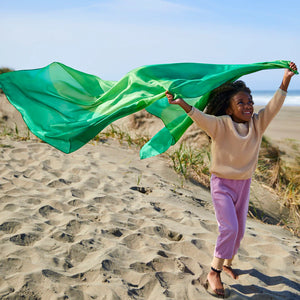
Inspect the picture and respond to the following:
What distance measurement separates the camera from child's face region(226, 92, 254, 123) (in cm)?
321

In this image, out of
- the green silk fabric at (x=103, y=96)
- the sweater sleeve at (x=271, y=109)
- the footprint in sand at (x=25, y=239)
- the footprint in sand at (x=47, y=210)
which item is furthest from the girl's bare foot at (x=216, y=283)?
the footprint in sand at (x=47, y=210)

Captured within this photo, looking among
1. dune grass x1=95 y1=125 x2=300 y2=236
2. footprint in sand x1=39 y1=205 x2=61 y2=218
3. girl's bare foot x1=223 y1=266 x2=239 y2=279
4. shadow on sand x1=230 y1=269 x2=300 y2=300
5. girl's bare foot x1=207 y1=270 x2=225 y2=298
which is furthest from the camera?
dune grass x1=95 y1=125 x2=300 y2=236

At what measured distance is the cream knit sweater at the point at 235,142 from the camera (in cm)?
318

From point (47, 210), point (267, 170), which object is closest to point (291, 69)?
point (47, 210)

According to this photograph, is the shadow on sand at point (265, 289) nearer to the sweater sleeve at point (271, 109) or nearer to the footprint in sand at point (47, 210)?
the sweater sleeve at point (271, 109)

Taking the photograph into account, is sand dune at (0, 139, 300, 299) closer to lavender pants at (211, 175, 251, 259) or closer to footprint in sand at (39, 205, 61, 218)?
footprint in sand at (39, 205, 61, 218)

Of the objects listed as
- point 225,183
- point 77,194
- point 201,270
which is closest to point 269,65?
point 225,183

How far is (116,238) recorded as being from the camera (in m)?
3.99

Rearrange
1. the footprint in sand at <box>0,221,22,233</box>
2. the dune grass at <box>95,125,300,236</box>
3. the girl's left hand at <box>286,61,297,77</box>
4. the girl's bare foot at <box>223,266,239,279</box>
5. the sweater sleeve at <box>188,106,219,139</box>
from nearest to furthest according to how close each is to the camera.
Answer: the sweater sleeve at <box>188,106,219,139</box> → the girl's left hand at <box>286,61,297,77</box> → the girl's bare foot at <box>223,266,239,279</box> → the footprint in sand at <box>0,221,22,233</box> → the dune grass at <box>95,125,300,236</box>

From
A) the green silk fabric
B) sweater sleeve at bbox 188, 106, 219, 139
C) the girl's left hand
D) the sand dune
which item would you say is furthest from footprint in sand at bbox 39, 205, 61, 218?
the girl's left hand

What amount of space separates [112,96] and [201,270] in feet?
5.89

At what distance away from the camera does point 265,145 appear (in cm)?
755

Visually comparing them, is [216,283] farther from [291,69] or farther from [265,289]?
[291,69]

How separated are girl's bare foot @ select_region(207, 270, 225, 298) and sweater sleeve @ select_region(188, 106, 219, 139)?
1.15m
